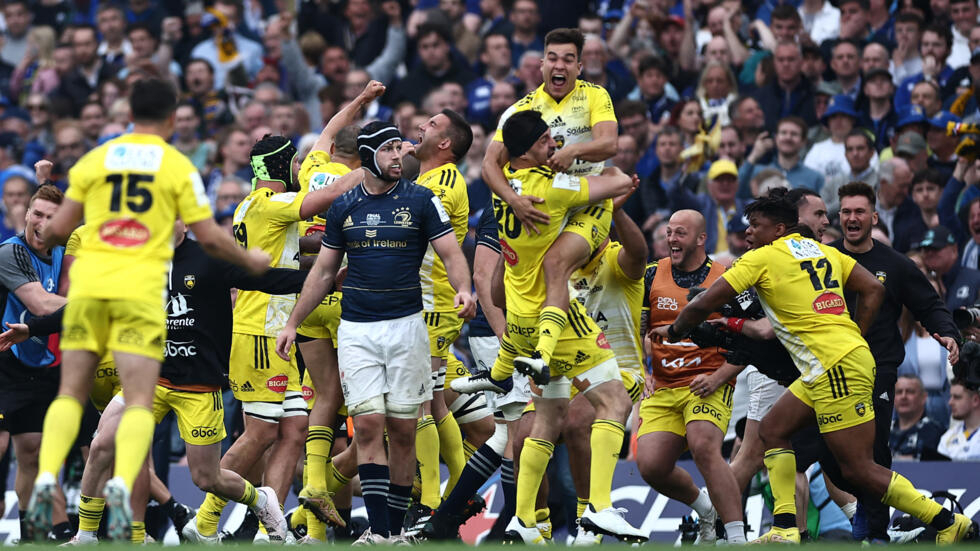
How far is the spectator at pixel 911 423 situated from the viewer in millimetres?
13367

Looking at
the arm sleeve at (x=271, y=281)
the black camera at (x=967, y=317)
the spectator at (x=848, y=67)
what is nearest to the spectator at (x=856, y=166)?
the spectator at (x=848, y=67)

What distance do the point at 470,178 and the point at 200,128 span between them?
5082mm

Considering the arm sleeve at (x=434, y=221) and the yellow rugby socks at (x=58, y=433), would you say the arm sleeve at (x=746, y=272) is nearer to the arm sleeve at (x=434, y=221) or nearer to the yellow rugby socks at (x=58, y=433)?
the arm sleeve at (x=434, y=221)

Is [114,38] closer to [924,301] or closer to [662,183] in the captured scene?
[662,183]

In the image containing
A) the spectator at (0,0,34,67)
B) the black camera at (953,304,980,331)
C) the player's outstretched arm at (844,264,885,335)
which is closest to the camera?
the player's outstretched arm at (844,264,885,335)

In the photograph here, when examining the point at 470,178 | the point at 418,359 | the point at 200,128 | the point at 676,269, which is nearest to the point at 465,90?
the point at 470,178

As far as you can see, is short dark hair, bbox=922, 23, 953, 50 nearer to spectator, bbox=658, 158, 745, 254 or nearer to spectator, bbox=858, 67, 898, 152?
spectator, bbox=858, 67, 898, 152

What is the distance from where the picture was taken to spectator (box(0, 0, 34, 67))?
22.9 m

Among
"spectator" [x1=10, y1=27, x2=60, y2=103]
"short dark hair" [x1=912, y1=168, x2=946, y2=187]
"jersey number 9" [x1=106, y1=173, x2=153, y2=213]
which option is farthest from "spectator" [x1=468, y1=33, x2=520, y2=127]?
"jersey number 9" [x1=106, y1=173, x2=153, y2=213]

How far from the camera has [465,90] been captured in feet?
61.8

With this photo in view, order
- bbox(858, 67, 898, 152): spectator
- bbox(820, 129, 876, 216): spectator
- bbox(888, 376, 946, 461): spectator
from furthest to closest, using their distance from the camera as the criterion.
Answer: bbox(858, 67, 898, 152): spectator, bbox(820, 129, 876, 216): spectator, bbox(888, 376, 946, 461): spectator

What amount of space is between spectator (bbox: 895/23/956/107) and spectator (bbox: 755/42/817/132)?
1081 mm

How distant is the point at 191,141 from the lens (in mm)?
19359

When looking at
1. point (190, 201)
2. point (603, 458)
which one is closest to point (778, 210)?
point (603, 458)
